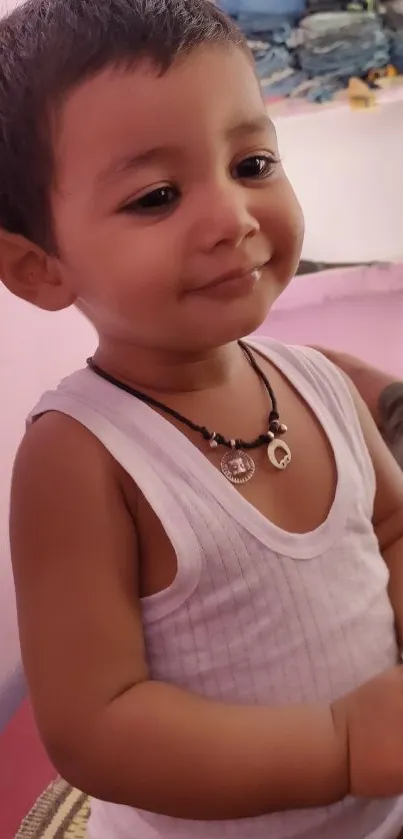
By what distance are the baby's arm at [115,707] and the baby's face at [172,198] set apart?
11 cm

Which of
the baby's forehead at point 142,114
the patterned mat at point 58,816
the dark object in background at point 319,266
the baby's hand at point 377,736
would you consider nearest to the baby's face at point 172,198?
the baby's forehead at point 142,114

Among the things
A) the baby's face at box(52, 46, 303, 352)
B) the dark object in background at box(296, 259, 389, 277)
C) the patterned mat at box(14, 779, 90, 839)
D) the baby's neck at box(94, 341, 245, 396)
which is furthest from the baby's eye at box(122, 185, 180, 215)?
the dark object in background at box(296, 259, 389, 277)

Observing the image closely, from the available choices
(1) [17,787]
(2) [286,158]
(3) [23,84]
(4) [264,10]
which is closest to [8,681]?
(1) [17,787]

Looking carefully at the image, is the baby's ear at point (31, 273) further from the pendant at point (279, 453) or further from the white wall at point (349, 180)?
the white wall at point (349, 180)

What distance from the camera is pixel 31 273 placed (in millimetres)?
548

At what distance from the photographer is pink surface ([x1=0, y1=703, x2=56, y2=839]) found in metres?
0.92

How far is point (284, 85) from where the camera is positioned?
154 cm

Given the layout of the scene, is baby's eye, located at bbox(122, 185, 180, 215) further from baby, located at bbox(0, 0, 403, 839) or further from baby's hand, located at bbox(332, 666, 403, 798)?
baby's hand, located at bbox(332, 666, 403, 798)

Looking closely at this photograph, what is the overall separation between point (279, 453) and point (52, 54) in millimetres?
290

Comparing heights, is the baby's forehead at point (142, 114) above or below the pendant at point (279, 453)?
above

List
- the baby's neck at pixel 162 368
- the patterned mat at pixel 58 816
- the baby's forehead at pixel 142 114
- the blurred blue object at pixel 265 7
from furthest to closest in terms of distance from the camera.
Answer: the blurred blue object at pixel 265 7 → the patterned mat at pixel 58 816 → the baby's neck at pixel 162 368 → the baby's forehead at pixel 142 114

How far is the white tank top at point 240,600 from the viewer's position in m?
0.53

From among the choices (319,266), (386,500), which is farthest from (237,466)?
(319,266)

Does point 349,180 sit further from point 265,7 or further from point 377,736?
point 377,736
